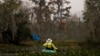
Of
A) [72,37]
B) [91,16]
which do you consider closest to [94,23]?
[91,16]

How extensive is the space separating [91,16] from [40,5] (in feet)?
33.2

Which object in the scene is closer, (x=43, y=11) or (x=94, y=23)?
(x=94, y=23)

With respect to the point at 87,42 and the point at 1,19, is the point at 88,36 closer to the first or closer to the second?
the point at 87,42

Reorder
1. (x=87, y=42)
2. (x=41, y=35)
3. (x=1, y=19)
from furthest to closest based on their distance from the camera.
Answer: (x=41, y=35)
(x=87, y=42)
(x=1, y=19)

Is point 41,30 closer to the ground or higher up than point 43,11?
closer to the ground

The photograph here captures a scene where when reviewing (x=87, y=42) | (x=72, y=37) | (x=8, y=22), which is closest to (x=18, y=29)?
(x=8, y=22)

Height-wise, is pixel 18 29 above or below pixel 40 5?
below

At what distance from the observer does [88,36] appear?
35312 millimetres

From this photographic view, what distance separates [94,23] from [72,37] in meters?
9.42

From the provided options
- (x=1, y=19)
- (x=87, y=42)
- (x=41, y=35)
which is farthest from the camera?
(x=41, y=35)

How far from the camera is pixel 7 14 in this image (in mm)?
32656

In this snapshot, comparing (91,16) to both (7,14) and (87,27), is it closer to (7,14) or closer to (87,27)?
(87,27)

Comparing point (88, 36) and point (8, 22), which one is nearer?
point (8, 22)

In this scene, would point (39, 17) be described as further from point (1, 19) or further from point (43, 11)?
point (1, 19)
